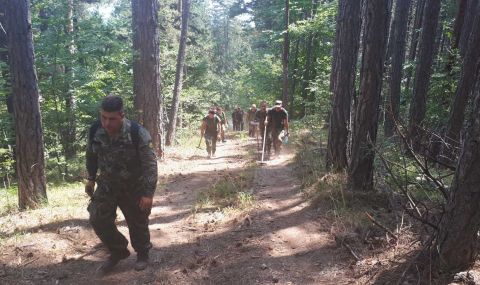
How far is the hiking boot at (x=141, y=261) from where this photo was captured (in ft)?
16.1

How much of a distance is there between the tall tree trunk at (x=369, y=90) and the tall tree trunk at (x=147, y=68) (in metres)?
7.39

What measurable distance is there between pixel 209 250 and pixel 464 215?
3.46 metres

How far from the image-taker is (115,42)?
38.5ft

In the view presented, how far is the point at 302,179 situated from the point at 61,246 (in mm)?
5478

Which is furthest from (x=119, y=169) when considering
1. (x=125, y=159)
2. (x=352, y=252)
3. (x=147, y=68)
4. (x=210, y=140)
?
(x=210, y=140)

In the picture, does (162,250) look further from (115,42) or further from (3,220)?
(115,42)

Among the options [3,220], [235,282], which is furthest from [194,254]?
[3,220]

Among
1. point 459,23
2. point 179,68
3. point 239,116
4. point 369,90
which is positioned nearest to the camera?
point 369,90

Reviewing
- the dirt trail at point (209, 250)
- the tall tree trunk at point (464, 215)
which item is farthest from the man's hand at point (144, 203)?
the tall tree trunk at point (464, 215)

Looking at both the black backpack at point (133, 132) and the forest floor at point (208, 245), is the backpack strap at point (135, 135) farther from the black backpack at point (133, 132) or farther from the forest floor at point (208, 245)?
the forest floor at point (208, 245)

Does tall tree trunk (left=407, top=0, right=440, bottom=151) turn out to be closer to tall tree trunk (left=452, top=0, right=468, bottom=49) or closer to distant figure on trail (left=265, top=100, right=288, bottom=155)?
tall tree trunk (left=452, top=0, right=468, bottom=49)

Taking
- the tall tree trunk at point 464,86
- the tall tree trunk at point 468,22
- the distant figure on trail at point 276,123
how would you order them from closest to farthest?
1. the tall tree trunk at point 464,86
2. the tall tree trunk at point 468,22
3. the distant figure on trail at point 276,123

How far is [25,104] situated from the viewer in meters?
7.03

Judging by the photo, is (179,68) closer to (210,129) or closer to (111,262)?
(210,129)
